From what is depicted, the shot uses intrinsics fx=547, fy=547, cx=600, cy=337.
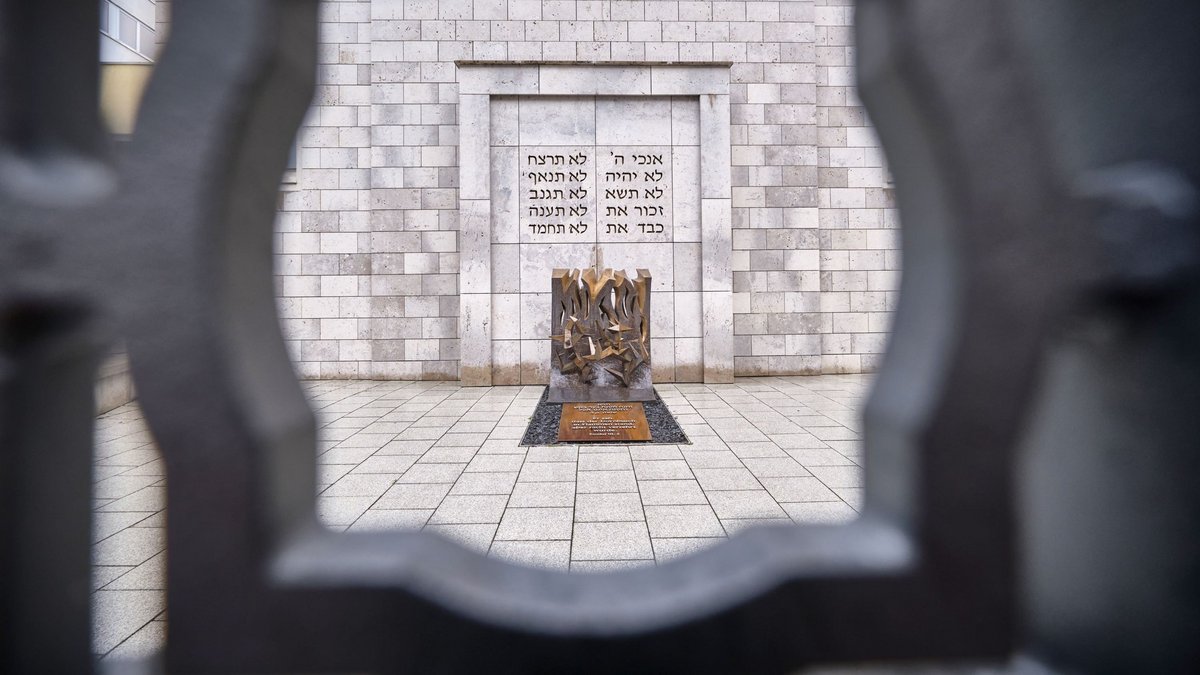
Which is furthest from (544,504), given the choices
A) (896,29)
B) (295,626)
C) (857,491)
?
(896,29)

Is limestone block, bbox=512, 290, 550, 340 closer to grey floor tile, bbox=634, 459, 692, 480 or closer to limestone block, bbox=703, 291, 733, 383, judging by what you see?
limestone block, bbox=703, 291, 733, 383

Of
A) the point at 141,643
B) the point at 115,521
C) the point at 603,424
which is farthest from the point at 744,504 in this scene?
the point at 115,521

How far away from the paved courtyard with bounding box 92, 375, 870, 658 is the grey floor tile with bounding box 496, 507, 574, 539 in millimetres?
11

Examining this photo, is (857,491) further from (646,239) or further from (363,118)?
(363,118)

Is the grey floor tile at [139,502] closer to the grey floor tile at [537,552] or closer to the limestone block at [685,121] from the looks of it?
the grey floor tile at [537,552]

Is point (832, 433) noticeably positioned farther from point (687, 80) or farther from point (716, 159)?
Answer: point (687, 80)

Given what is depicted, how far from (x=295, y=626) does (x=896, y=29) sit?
2.84 ft

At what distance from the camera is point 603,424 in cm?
490

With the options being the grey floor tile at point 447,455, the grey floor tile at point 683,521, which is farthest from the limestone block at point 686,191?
the grey floor tile at point 683,521

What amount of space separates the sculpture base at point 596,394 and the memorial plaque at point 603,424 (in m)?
0.36

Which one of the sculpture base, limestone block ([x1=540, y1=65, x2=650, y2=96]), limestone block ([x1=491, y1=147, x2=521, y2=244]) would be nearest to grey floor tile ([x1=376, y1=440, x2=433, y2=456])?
the sculpture base

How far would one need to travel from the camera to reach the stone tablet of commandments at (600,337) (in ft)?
20.2

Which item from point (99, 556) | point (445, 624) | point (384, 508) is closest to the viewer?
point (445, 624)

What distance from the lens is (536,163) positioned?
8.17 metres
